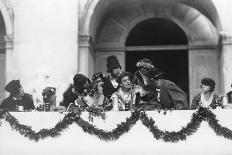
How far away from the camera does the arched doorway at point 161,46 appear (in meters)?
16.3

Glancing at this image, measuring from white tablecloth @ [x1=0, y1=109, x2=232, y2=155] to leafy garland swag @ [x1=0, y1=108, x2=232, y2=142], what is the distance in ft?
0.21

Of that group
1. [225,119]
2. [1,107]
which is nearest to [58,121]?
[1,107]

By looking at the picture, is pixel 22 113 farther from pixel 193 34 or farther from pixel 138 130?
pixel 193 34

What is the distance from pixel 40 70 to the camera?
13445 mm

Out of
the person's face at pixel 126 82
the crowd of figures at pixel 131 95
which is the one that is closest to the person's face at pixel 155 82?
the crowd of figures at pixel 131 95

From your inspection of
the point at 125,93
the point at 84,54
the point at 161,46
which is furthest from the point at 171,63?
the point at 125,93

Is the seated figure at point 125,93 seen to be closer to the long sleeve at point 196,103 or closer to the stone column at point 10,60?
the long sleeve at point 196,103

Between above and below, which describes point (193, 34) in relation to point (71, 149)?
above

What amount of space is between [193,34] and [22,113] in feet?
24.5

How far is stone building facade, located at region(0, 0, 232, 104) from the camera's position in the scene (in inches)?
534

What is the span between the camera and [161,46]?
16.2 meters

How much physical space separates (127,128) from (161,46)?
23.3 feet

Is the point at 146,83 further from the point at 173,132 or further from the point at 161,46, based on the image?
the point at 161,46

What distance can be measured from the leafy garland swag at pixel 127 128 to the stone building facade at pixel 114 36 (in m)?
3.83
